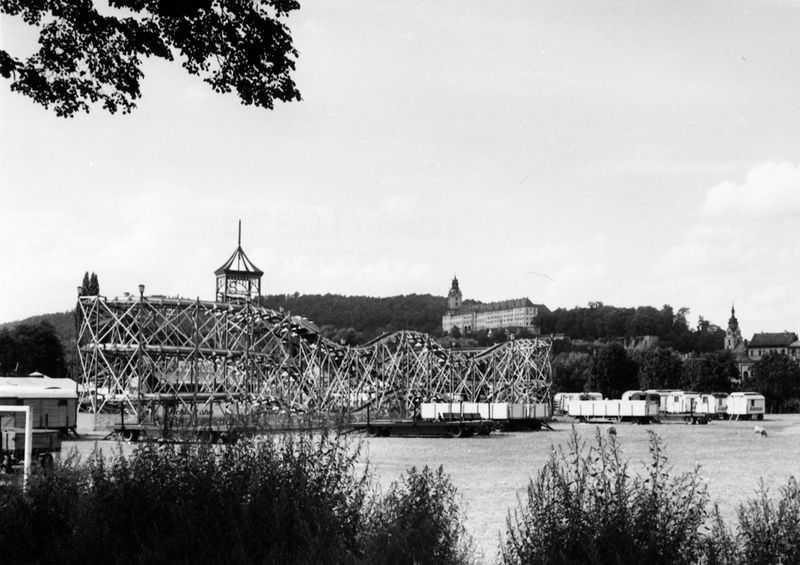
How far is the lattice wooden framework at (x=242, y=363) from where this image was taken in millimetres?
63375

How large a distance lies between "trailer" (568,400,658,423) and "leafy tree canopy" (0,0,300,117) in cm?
8210

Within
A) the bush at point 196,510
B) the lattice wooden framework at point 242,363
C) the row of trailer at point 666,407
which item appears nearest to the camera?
the bush at point 196,510

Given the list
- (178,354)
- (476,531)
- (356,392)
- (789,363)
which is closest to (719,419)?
(789,363)

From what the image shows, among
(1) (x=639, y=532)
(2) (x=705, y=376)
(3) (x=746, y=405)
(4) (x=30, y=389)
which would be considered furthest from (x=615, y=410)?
(1) (x=639, y=532)

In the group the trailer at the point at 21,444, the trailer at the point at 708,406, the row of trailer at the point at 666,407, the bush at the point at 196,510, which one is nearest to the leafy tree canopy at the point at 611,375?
the row of trailer at the point at 666,407

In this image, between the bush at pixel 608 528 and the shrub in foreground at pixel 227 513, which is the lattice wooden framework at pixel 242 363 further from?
the bush at pixel 608 528

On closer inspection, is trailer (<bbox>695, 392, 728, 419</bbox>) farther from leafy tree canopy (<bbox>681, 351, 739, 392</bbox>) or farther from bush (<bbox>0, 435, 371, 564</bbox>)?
bush (<bbox>0, 435, 371, 564</bbox>)

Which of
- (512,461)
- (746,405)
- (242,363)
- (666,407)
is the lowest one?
(666,407)

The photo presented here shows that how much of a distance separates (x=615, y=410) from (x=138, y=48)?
84670mm

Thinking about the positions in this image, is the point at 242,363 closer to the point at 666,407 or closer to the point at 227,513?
the point at 666,407

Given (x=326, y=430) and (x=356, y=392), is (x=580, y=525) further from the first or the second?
(x=356, y=392)

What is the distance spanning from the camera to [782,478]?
99.3ft

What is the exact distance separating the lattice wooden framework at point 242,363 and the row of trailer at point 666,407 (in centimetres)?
668

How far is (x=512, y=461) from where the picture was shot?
38719 millimetres
